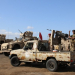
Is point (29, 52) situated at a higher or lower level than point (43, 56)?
higher

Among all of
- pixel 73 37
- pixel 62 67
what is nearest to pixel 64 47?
pixel 73 37

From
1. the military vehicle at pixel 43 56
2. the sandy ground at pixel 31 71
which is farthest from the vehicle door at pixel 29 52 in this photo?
the sandy ground at pixel 31 71

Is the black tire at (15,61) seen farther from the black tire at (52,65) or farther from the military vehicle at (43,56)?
the black tire at (52,65)

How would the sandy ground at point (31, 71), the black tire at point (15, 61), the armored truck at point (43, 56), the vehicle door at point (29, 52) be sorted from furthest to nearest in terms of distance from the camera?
the black tire at point (15, 61) → the vehicle door at point (29, 52) → the armored truck at point (43, 56) → the sandy ground at point (31, 71)

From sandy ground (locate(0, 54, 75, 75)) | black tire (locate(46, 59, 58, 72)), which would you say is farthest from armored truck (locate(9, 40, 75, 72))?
sandy ground (locate(0, 54, 75, 75))

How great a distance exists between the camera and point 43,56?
23.9 feet

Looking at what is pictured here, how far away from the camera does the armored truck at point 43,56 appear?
21.6 ft

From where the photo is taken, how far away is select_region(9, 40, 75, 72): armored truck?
6.59m

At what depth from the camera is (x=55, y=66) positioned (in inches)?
267

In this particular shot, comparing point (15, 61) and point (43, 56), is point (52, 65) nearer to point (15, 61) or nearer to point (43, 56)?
point (43, 56)

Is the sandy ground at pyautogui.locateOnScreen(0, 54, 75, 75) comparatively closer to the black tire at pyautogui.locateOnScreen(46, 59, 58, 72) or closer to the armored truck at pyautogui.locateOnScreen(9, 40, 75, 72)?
the black tire at pyautogui.locateOnScreen(46, 59, 58, 72)

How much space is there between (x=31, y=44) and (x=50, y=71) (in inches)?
83.9

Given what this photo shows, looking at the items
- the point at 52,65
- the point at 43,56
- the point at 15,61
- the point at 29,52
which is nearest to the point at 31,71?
the point at 43,56

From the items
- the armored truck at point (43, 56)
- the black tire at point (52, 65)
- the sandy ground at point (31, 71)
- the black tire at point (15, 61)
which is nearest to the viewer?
the sandy ground at point (31, 71)
